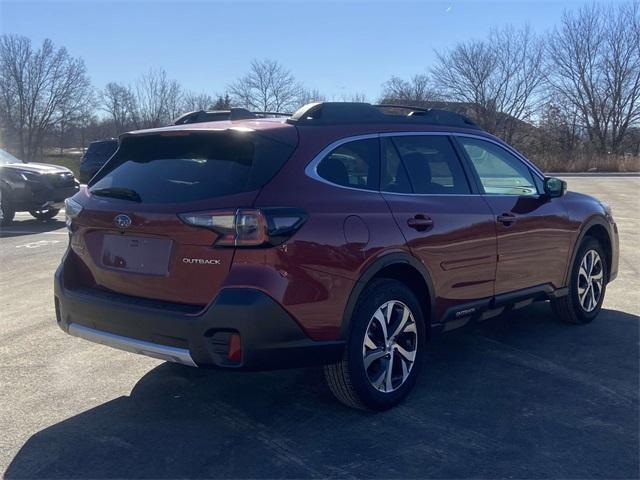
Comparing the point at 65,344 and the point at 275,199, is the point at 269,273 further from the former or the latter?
the point at 65,344

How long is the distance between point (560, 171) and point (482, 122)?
14760 millimetres

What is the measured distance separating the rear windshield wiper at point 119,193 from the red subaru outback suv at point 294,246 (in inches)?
0.5

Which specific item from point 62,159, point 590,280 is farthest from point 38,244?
point 62,159

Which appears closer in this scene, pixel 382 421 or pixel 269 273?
pixel 269 273

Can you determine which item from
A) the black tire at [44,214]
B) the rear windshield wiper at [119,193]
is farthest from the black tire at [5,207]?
the rear windshield wiper at [119,193]

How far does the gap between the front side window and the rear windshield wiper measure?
2384 mm

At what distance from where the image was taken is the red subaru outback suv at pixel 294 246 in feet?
10.9

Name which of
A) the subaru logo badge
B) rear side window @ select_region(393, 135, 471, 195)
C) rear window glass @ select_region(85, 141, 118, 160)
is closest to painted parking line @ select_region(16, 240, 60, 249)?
rear window glass @ select_region(85, 141, 118, 160)

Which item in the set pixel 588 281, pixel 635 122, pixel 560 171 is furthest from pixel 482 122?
pixel 588 281

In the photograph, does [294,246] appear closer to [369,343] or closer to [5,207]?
[369,343]

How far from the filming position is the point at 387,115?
440 cm

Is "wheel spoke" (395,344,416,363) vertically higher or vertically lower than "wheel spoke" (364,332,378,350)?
lower

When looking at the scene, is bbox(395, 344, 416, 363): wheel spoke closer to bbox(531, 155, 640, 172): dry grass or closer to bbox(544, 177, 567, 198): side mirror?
bbox(544, 177, 567, 198): side mirror

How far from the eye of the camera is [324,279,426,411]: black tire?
3701mm
